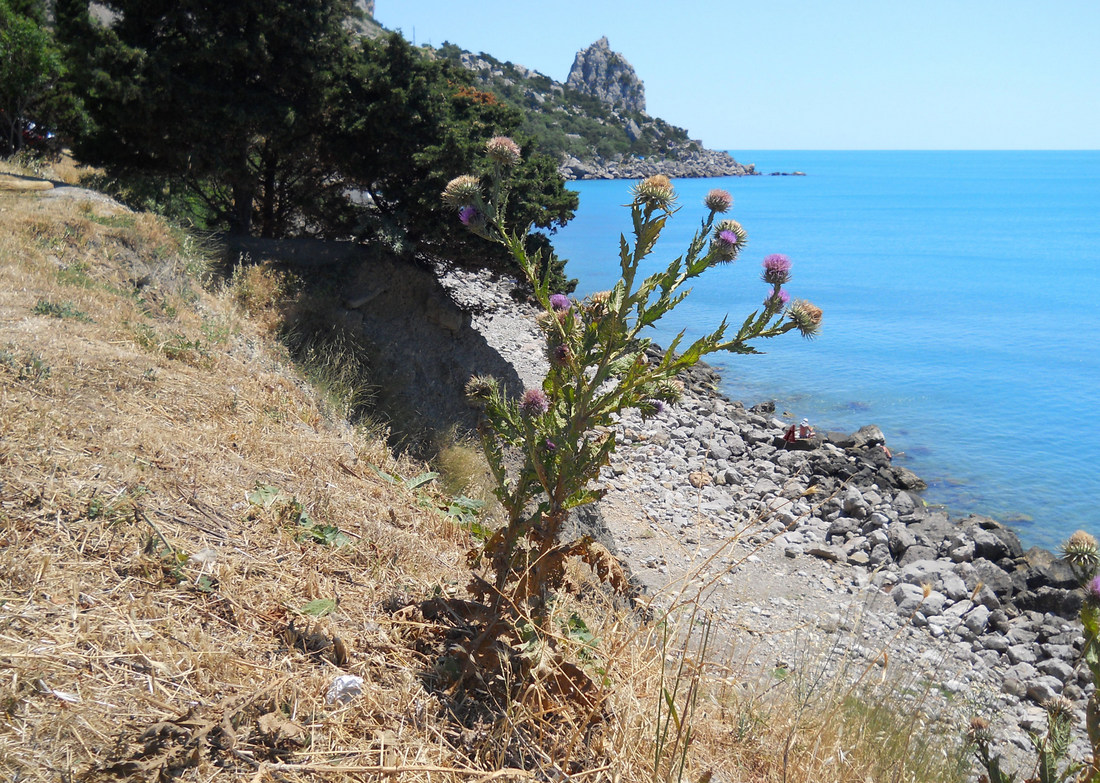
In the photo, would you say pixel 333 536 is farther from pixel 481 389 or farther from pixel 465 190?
pixel 465 190

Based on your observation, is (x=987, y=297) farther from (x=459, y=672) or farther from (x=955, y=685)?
(x=459, y=672)

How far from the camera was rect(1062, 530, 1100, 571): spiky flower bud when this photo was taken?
3.57 m

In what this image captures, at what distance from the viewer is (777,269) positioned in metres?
3.72

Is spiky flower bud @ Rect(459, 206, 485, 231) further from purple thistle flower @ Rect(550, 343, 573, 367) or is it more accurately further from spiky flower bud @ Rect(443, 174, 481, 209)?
purple thistle flower @ Rect(550, 343, 573, 367)

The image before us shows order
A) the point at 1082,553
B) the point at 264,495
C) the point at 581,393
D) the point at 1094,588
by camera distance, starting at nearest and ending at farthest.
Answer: the point at 581,393 → the point at 1094,588 → the point at 1082,553 → the point at 264,495

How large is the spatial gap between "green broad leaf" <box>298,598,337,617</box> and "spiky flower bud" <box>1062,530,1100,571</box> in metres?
3.59

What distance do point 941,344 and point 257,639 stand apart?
3002 cm

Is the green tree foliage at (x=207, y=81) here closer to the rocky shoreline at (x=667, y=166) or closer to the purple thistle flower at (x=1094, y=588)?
the purple thistle flower at (x=1094, y=588)

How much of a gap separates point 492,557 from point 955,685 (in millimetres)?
7915

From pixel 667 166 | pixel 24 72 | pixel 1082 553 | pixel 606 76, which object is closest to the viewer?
pixel 1082 553

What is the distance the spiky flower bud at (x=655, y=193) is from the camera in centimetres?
319

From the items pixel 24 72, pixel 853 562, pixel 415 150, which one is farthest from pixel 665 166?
pixel 853 562

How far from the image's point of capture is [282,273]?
11.4 m

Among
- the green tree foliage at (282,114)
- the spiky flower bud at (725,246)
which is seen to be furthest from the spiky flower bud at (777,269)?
the green tree foliage at (282,114)
